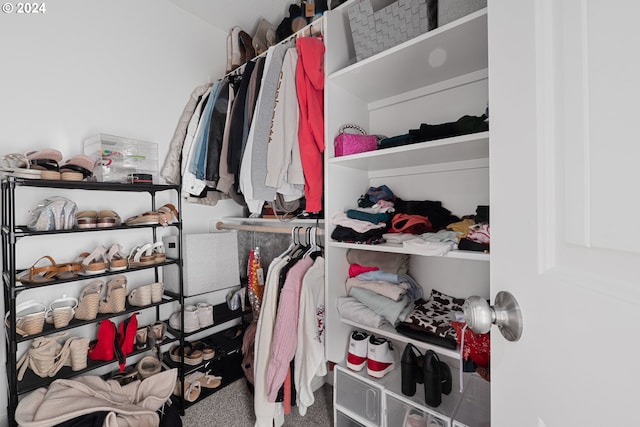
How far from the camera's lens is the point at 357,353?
51.8 inches

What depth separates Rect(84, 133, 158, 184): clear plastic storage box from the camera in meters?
1.46

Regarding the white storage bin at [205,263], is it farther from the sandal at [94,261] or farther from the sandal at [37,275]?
the sandal at [37,275]

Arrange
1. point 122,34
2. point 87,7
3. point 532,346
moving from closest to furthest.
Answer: point 532,346, point 87,7, point 122,34

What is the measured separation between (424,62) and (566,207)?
3.56 ft

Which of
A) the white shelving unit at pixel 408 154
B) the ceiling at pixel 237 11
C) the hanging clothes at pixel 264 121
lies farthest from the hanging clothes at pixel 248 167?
the ceiling at pixel 237 11

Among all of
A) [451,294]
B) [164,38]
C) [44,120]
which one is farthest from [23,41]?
[451,294]

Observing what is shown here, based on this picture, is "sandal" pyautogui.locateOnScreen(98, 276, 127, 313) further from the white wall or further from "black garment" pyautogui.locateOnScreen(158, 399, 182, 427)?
"black garment" pyautogui.locateOnScreen(158, 399, 182, 427)

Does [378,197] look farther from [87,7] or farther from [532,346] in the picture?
[87,7]

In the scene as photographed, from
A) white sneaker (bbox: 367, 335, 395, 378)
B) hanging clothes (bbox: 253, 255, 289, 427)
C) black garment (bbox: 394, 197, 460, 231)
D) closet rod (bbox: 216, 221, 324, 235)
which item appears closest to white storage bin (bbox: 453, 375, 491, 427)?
white sneaker (bbox: 367, 335, 395, 378)

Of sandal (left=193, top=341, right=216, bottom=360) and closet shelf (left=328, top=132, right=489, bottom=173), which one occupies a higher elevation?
closet shelf (left=328, top=132, right=489, bottom=173)

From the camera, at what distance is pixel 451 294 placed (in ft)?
4.57

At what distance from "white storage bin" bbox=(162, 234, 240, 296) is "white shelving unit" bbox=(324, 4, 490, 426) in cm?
88

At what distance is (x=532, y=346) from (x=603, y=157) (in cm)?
26

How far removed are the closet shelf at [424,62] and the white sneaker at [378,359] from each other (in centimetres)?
125
